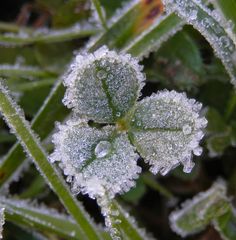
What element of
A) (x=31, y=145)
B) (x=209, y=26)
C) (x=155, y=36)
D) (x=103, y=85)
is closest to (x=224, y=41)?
(x=209, y=26)

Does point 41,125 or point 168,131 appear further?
point 41,125

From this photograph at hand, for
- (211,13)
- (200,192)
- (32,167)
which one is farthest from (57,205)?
(211,13)

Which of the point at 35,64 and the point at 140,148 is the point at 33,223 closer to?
the point at 140,148

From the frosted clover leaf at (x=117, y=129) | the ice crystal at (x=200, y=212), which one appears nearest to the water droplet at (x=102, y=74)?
the frosted clover leaf at (x=117, y=129)

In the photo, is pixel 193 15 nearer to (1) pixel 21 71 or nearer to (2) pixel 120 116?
(2) pixel 120 116

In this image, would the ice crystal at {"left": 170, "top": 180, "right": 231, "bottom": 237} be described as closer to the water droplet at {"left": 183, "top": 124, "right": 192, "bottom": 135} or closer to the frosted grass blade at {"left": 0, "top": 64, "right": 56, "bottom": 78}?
the water droplet at {"left": 183, "top": 124, "right": 192, "bottom": 135}
